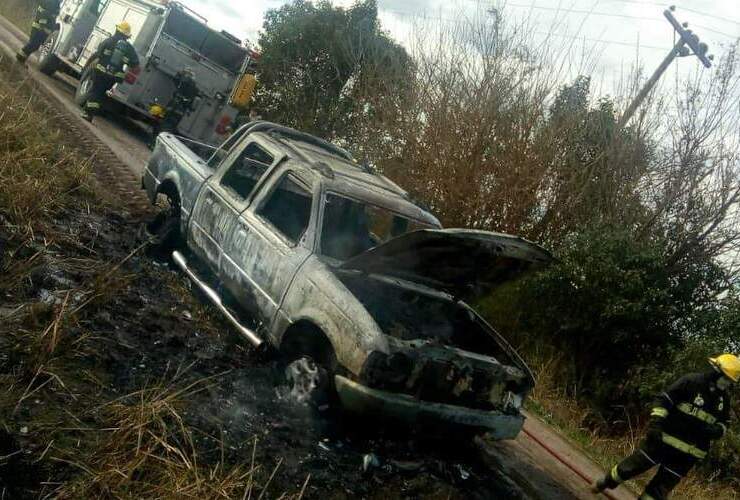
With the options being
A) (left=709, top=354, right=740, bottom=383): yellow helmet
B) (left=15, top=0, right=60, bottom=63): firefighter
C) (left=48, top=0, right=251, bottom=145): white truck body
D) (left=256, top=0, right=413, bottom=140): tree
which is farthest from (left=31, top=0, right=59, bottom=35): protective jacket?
(left=709, top=354, right=740, bottom=383): yellow helmet

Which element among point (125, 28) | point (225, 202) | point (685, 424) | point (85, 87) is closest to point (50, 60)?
point (85, 87)

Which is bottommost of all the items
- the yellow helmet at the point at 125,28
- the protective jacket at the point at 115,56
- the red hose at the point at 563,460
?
the red hose at the point at 563,460

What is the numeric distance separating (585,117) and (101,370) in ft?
30.5

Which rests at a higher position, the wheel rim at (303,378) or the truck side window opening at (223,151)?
the truck side window opening at (223,151)

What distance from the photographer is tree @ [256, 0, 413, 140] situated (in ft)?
52.0

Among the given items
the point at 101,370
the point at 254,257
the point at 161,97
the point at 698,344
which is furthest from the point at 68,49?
the point at 698,344

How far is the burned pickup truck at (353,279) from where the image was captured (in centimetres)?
419

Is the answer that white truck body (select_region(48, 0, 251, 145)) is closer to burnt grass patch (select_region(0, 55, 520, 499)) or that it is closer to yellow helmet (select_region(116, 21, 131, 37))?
yellow helmet (select_region(116, 21, 131, 37))

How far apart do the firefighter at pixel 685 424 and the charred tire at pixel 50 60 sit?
1505 cm

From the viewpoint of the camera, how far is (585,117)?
10.8 meters

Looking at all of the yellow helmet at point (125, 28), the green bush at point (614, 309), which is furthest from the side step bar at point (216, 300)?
the yellow helmet at point (125, 28)

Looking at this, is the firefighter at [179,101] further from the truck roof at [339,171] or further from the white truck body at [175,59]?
the truck roof at [339,171]

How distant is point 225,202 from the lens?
570 cm

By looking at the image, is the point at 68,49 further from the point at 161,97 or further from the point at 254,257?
the point at 254,257
